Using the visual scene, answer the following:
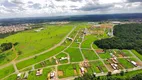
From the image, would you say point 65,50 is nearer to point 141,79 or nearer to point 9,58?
point 9,58

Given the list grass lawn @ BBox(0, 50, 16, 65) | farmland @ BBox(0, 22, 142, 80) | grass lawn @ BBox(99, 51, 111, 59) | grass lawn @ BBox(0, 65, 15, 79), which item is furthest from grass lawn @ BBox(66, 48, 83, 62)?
grass lawn @ BBox(0, 50, 16, 65)

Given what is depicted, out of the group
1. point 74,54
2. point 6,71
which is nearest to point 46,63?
point 74,54

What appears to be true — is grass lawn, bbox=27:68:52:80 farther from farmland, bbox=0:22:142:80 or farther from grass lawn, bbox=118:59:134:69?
grass lawn, bbox=118:59:134:69

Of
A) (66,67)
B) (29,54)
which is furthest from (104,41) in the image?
(29,54)

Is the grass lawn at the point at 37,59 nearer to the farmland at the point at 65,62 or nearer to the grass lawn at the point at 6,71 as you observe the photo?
the farmland at the point at 65,62

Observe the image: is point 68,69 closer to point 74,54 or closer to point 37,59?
point 74,54

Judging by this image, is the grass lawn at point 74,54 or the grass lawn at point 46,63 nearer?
the grass lawn at point 46,63

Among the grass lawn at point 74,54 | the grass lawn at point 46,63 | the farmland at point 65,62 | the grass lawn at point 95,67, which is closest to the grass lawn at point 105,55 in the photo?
the farmland at point 65,62

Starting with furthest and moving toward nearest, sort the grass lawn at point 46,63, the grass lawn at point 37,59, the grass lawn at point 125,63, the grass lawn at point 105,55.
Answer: the grass lawn at point 105,55
the grass lawn at point 37,59
the grass lawn at point 46,63
the grass lawn at point 125,63
